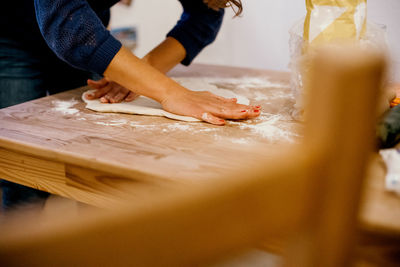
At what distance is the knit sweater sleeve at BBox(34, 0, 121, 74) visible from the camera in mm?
823

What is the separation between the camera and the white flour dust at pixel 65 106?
92cm

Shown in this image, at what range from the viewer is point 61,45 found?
85 centimetres

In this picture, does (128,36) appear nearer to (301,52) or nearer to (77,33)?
(77,33)

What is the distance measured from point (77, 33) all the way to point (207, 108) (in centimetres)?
37

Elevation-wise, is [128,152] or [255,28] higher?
[255,28]

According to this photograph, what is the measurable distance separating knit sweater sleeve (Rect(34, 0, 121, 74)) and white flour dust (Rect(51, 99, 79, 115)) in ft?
0.45

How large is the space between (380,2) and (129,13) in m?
1.72

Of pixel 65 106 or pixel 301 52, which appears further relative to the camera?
pixel 65 106

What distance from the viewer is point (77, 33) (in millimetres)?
831

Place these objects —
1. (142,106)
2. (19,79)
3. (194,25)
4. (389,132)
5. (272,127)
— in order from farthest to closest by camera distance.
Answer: (194,25) < (19,79) < (142,106) < (272,127) < (389,132)

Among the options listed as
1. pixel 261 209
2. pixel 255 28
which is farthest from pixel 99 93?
pixel 255 28

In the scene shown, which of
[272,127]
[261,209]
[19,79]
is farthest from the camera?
[19,79]

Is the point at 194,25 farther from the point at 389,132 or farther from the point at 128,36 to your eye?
the point at 128,36

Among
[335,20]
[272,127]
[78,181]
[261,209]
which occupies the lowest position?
[78,181]
